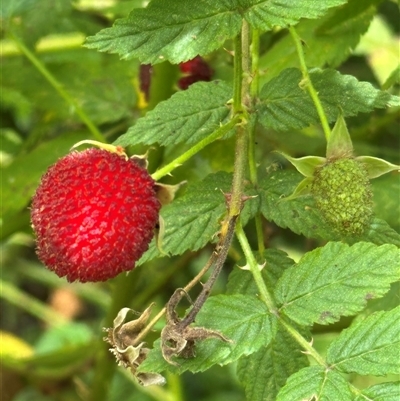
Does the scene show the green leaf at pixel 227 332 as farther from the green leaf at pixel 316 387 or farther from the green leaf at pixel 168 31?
the green leaf at pixel 168 31

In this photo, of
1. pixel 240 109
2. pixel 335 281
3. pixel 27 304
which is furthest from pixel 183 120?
pixel 27 304

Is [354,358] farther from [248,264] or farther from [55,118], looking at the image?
[55,118]

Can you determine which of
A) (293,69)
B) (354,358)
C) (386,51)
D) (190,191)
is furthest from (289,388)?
(386,51)

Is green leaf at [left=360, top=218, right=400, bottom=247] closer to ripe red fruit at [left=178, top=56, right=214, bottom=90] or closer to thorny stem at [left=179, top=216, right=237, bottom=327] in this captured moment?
thorny stem at [left=179, top=216, right=237, bottom=327]

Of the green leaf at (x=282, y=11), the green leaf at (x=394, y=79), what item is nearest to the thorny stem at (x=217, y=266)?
the green leaf at (x=282, y=11)

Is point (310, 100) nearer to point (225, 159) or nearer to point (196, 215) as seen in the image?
point (196, 215)
